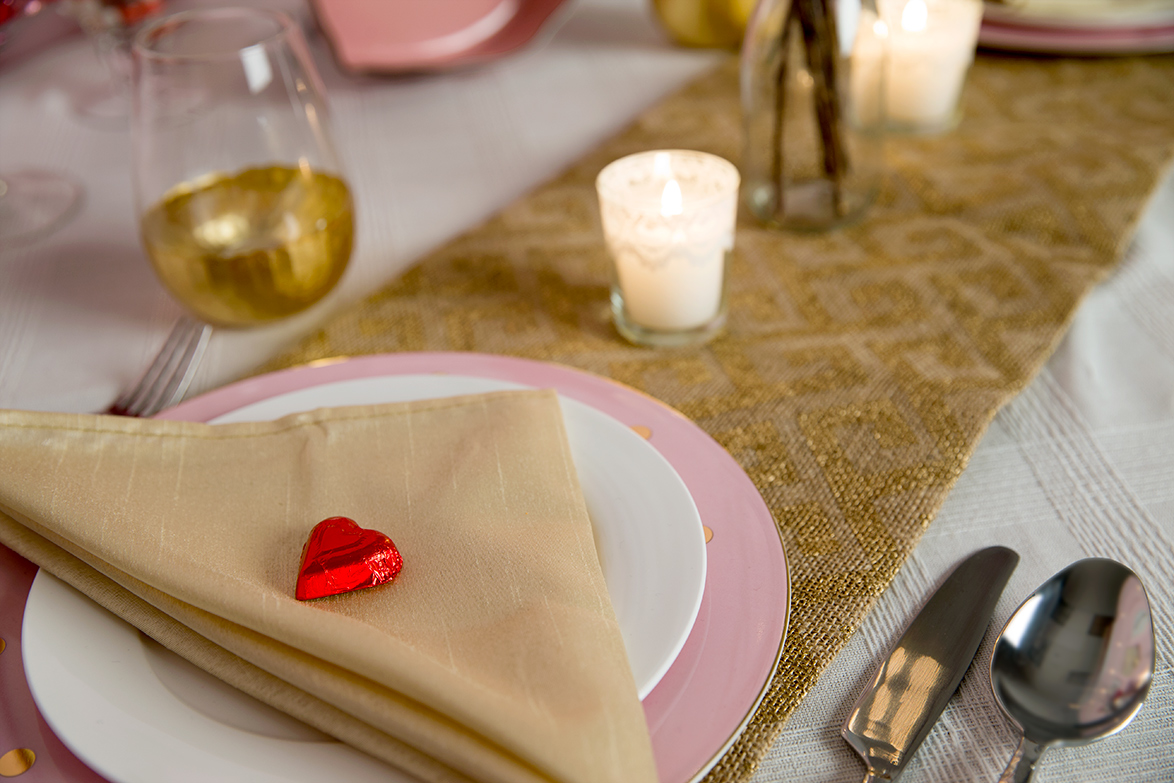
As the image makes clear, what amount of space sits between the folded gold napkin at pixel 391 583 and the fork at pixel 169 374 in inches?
5.0

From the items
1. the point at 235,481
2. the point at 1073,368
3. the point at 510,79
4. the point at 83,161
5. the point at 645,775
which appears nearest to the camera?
the point at 645,775

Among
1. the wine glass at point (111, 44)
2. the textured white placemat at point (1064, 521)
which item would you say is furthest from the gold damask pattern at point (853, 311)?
the wine glass at point (111, 44)

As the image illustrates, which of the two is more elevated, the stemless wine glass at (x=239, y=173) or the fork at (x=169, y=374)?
the stemless wine glass at (x=239, y=173)

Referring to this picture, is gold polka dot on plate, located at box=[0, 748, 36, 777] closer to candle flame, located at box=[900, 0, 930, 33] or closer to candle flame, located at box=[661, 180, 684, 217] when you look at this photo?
candle flame, located at box=[661, 180, 684, 217]

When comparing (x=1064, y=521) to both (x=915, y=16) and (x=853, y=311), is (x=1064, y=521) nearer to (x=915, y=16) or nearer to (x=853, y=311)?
(x=853, y=311)

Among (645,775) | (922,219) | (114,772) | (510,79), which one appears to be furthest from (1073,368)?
(510,79)

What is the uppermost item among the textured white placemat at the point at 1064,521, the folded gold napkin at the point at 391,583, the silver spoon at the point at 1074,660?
the folded gold napkin at the point at 391,583

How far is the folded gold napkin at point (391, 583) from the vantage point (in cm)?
26

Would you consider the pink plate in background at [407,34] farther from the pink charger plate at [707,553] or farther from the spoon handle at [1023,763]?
the spoon handle at [1023,763]

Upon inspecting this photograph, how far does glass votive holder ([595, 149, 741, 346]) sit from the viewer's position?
1.66ft

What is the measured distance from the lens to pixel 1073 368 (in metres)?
0.51

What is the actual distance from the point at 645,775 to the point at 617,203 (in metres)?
0.34

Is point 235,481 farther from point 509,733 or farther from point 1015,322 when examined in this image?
point 1015,322

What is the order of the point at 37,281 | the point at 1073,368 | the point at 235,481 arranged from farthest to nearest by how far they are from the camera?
the point at 37,281 → the point at 1073,368 → the point at 235,481
